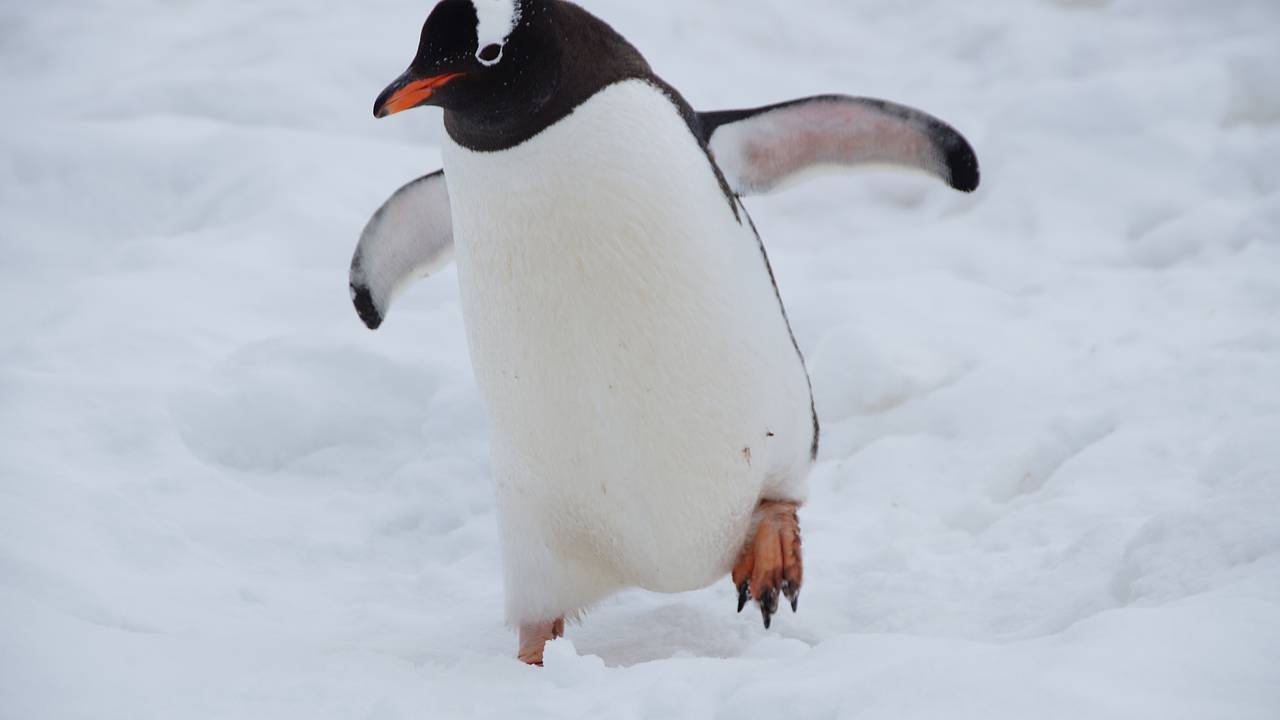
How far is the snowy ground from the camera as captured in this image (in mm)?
1375

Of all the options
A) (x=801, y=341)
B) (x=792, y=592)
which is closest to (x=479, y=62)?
(x=792, y=592)

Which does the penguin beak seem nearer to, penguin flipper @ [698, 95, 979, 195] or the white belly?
the white belly

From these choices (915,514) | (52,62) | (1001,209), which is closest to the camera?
(915,514)

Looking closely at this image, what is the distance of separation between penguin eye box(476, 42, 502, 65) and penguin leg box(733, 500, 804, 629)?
83 cm

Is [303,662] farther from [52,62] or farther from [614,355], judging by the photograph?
[52,62]

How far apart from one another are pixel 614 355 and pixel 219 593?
75 centimetres

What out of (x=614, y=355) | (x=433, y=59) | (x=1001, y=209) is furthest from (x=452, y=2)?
(x=1001, y=209)

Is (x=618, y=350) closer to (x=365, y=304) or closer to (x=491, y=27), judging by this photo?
(x=491, y=27)

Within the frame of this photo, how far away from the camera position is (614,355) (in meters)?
1.76

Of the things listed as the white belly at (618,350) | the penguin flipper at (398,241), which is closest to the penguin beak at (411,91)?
the white belly at (618,350)

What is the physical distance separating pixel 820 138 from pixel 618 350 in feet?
2.37

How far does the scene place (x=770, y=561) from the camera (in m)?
1.90

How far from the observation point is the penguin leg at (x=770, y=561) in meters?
1.88

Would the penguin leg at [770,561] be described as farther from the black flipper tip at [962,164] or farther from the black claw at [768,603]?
the black flipper tip at [962,164]
